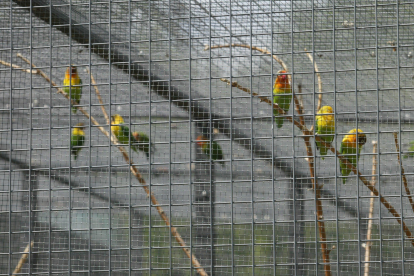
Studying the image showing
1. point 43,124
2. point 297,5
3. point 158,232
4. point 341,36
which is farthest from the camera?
point 158,232

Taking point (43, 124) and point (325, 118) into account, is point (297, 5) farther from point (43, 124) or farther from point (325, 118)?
point (43, 124)

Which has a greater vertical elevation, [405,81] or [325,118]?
[405,81]

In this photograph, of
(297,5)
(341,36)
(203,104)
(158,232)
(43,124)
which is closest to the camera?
(297,5)

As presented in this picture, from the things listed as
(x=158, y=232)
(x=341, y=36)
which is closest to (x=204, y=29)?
(x=341, y=36)

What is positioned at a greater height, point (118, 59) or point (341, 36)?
point (341, 36)

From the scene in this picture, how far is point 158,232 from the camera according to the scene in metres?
2.69

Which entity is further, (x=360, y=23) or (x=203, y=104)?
(x=203, y=104)

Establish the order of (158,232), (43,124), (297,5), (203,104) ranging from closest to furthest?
(297,5)
(203,104)
(43,124)
(158,232)

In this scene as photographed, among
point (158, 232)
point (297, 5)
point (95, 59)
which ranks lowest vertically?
point (158, 232)

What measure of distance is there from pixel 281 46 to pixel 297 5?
0.26 m

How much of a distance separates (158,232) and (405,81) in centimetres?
169

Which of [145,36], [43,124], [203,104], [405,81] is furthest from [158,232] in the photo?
[405,81]

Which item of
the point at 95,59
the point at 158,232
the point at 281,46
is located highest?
the point at 281,46

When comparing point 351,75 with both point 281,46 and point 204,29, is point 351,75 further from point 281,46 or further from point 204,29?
point 204,29
